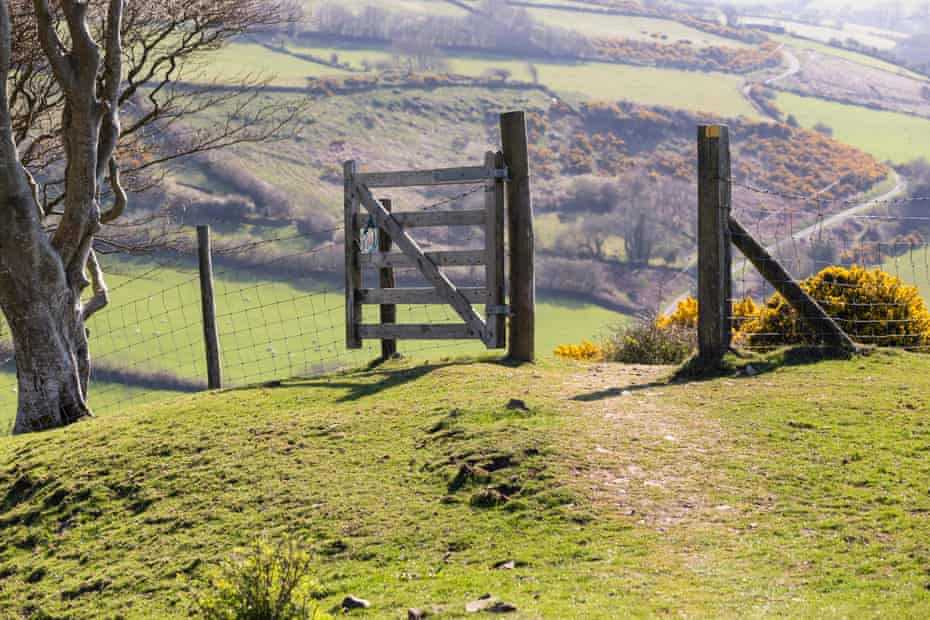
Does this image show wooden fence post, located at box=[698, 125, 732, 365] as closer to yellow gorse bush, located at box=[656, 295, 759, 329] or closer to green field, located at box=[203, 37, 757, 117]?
yellow gorse bush, located at box=[656, 295, 759, 329]

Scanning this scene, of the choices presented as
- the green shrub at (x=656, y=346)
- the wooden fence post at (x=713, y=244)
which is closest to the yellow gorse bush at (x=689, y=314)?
the green shrub at (x=656, y=346)

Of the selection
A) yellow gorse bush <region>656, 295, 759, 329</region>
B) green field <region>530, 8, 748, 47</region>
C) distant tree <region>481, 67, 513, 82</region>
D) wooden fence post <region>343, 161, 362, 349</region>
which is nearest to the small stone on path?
wooden fence post <region>343, 161, 362, 349</region>

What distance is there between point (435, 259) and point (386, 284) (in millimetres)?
1078

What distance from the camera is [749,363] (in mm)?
11156

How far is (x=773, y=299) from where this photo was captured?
13.2 m

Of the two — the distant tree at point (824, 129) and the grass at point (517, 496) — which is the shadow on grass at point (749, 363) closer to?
the grass at point (517, 496)

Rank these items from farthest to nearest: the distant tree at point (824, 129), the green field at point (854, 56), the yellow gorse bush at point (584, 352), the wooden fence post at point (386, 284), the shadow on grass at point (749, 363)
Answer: the green field at point (854, 56) < the distant tree at point (824, 129) < the yellow gorse bush at point (584, 352) < the wooden fence post at point (386, 284) < the shadow on grass at point (749, 363)

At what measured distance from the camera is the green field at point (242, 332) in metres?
52.4

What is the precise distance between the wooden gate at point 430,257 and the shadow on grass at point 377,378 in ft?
1.12

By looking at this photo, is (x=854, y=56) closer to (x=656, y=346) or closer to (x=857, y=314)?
(x=656, y=346)

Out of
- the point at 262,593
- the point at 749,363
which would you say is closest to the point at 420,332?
the point at 749,363

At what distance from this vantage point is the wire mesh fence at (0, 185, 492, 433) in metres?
51.3

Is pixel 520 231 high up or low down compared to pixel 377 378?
up

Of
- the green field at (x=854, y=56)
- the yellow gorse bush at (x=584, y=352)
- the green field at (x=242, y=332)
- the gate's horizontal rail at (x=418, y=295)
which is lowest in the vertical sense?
the green field at (x=242, y=332)
